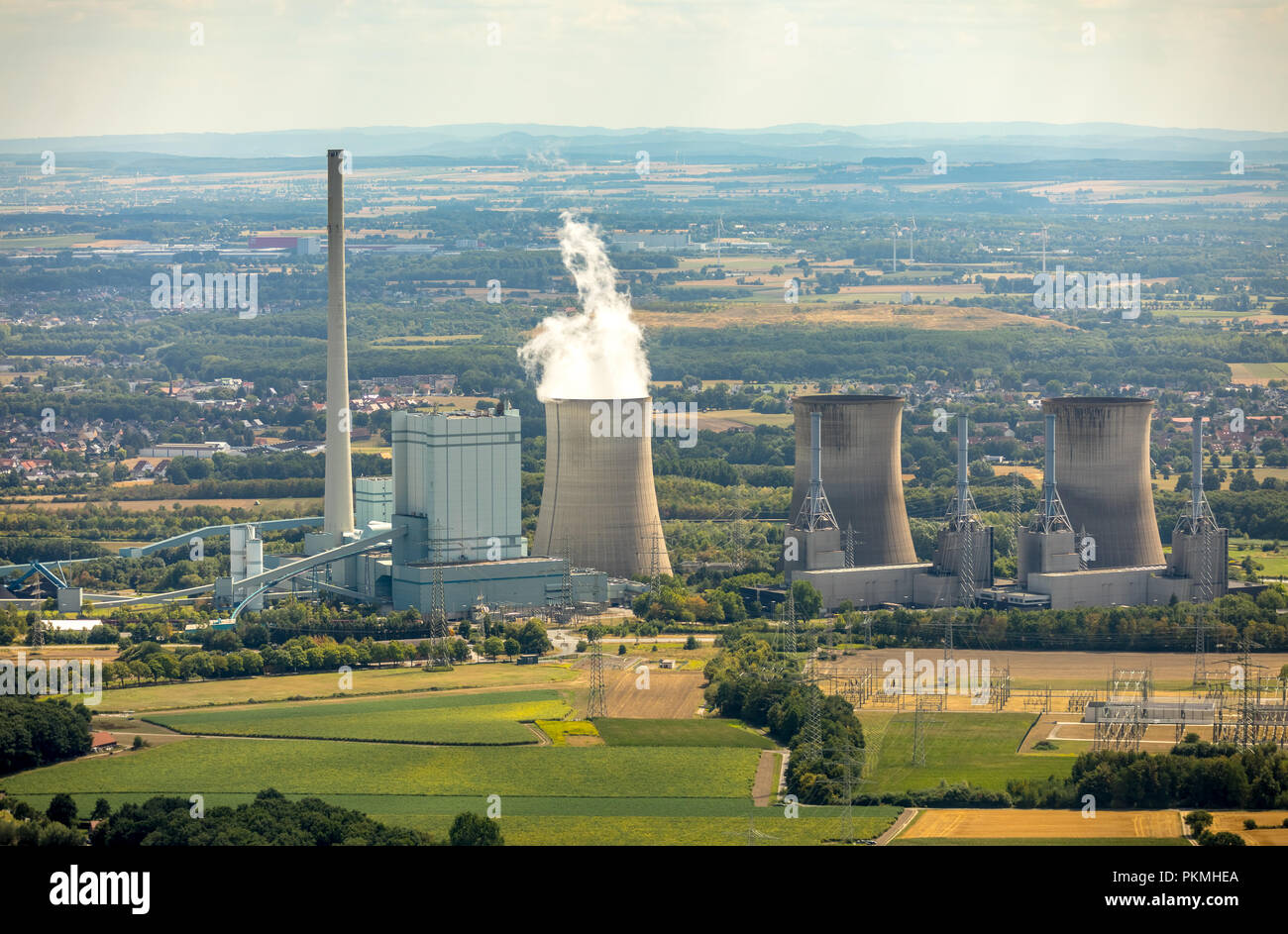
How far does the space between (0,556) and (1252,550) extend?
1583 inches

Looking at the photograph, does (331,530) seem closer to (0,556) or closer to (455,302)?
(0,556)

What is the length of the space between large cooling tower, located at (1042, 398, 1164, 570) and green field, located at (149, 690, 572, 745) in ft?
62.5

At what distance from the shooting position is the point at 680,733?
40.1 meters

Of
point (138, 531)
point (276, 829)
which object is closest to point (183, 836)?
point (276, 829)

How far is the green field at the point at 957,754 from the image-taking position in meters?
35.2

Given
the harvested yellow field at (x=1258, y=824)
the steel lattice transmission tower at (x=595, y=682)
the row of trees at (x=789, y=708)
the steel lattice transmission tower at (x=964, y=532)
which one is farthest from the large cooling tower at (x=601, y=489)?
the harvested yellow field at (x=1258, y=824)

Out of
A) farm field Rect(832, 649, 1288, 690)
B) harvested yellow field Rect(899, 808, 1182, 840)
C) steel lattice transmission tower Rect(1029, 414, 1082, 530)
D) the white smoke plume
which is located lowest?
harvested yellow field Rect(899, 808, 1182, 840)

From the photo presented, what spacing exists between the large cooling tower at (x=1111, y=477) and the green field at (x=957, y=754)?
52.7ft

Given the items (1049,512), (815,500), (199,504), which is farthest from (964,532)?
(199,504)

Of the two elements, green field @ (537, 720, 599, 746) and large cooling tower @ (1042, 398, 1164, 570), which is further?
large cooling tower @ (1042, 398, 1164, 570)

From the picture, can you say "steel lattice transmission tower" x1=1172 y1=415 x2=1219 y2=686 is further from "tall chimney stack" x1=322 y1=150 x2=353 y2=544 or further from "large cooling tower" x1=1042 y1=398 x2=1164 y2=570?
"tall chimney stack" x1=322 y1=150 x2=353 y2=544

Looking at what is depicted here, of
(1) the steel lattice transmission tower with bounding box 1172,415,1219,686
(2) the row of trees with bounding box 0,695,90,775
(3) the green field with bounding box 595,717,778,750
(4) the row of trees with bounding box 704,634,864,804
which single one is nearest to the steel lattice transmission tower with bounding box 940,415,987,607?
(1) the steel lattice transmission tower with bounding box 1172,415,1219,686

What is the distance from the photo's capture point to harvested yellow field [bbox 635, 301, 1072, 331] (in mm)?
141375

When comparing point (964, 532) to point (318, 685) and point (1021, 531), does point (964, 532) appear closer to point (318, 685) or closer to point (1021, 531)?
point (1021, 531)
